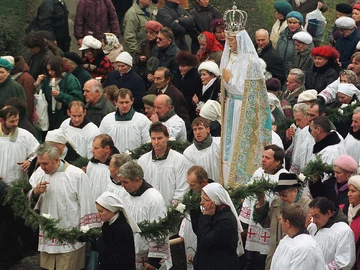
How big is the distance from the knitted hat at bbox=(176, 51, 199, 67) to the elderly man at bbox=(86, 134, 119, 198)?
3776 millimetres

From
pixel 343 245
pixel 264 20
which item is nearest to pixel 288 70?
pixel 264 20

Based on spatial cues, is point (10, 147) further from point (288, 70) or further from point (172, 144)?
point (288, 70)

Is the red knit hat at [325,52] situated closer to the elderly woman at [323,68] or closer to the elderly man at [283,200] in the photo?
the elderly woman at [323,68]

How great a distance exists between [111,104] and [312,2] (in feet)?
21.7

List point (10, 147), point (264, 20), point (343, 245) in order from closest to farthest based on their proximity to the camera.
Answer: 1. point (343, 245)
2. point (10, 147)
3. point (264, 20)

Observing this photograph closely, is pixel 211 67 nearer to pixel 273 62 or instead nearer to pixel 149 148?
pixel 273 62

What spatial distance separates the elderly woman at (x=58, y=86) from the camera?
18922 millimetres

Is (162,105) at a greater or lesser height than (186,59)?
lesser

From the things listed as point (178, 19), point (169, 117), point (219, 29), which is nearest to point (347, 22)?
point (219, 29)

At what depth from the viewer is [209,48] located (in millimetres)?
20766

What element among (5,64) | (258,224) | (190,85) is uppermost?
(5,64)

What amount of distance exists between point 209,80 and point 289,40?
307cm

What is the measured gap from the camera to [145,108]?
18344 millimetres

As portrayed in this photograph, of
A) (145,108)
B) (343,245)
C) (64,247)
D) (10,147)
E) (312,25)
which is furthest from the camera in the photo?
(312,25)
